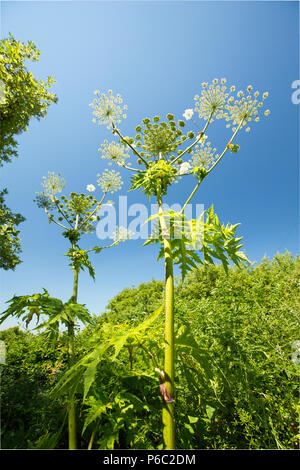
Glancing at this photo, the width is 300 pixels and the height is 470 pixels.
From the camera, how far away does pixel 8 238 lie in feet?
22.2

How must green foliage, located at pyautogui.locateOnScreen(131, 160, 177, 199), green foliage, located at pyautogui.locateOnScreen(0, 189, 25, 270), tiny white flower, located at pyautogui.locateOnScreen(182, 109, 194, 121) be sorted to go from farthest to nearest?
green foliage, located at pyautogui.locateOnScreen(0, 189, 25, 270) → tiny white flower, located at pyautogui.locateOnScreen(182, 109, 194, 121) → green foliage, located at pyautogui.locateOnScreen(131, 160, 177, 199)

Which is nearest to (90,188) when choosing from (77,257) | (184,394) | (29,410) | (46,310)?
(77,257)

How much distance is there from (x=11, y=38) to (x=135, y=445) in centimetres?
941

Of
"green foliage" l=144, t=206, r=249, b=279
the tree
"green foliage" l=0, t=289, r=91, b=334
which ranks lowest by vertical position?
"green foliage" l=0, t=289, r=91, b=334

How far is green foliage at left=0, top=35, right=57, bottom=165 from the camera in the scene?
5277mm

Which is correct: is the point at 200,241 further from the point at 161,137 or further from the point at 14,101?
the point at 14,101

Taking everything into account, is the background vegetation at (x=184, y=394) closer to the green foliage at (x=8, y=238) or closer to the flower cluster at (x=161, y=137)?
the flower cluster at (x=161, y=137)

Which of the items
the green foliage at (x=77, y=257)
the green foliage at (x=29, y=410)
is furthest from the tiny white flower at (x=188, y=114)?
the green foliage at (x=29, y=410)

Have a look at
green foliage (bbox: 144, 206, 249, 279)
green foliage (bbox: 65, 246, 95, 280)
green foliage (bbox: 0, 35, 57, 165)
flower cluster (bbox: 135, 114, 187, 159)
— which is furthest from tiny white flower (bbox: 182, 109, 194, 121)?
green foliage (bbox: 0, 35, 57, 165)

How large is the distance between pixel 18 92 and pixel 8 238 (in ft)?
16.0

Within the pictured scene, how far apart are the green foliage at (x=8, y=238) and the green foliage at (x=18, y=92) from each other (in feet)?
8.93

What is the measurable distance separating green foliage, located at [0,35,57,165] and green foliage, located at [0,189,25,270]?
2723mm

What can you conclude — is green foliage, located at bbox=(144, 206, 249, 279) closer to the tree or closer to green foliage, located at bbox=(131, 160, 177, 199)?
green foliage, located at bbox=(131, 160, 177, 199)
